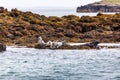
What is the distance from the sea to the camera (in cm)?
3812

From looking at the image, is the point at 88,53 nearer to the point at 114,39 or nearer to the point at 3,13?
the point at 114,39

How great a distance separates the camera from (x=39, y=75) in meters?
38.8

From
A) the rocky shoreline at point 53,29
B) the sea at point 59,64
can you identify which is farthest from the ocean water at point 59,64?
the rocky shoreline at point 53,29

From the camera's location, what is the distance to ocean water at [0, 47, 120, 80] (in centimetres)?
3812

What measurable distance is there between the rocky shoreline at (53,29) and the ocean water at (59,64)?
5832 mm

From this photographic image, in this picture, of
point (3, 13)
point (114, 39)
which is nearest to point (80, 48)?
point (114, 39)

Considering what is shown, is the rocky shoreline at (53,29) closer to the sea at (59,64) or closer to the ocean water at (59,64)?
the sea at (59,64)

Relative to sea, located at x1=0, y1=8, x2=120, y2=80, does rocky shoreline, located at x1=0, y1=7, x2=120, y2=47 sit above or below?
above

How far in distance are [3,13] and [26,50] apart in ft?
75.2

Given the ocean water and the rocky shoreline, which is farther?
the rocky shoreline

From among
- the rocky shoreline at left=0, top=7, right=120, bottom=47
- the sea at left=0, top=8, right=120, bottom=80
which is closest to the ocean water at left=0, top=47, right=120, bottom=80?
the sea at left=0, top=8, right=120, bottom=80

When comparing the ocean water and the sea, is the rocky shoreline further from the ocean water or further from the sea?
the ocean water

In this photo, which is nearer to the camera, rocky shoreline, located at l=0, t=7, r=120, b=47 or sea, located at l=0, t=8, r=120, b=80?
sea, located at l=0, t=8, r=120, b=80

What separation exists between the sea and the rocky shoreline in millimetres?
5391
